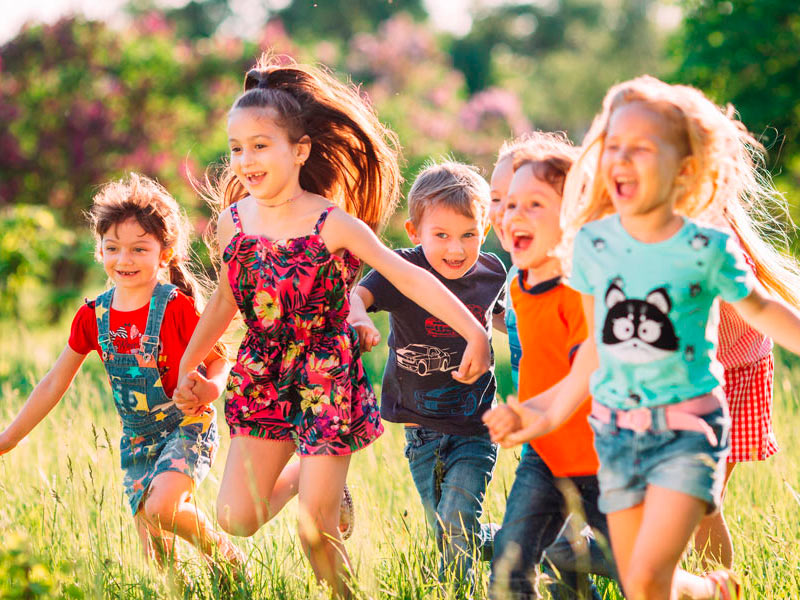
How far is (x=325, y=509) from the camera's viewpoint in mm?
3424

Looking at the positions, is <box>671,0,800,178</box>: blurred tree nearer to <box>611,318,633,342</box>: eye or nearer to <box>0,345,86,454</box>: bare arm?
<box>0,345,86,454</box>: bare arm

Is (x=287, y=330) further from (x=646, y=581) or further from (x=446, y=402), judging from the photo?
(x=646, y=581)

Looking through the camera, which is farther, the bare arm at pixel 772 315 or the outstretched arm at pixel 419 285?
the outstretched arm at pixel 419 285

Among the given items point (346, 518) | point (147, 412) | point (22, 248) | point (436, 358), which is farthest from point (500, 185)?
point (22, 248)

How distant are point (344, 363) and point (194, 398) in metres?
0.58

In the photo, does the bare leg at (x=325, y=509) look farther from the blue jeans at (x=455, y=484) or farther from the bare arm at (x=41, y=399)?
the bare arm at (x=41, y=399)

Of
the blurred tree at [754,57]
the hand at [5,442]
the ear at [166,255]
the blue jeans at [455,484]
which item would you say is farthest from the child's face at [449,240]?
the blurred tree at [754,57]

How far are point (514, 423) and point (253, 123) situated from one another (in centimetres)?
160

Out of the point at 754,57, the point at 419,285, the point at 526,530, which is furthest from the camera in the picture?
the point at 754,57

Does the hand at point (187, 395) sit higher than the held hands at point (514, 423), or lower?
higher

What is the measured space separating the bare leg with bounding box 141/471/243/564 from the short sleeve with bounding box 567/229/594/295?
1.75m

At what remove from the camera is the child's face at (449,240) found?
377cm

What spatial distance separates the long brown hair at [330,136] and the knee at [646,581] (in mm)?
2021

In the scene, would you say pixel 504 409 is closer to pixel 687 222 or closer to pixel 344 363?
pixel 687 222
